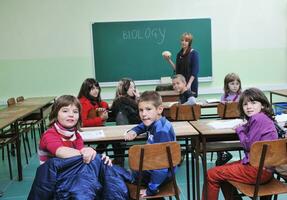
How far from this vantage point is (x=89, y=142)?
8.70 feet

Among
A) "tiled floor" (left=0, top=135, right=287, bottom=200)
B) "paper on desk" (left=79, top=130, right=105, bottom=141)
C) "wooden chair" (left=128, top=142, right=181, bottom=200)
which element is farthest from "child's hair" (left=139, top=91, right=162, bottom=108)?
"tiled floor" (left=0, top=135, right=287, bottom=200)

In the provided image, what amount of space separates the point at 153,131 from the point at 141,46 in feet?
15.3

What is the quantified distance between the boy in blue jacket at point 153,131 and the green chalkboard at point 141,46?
170 inches

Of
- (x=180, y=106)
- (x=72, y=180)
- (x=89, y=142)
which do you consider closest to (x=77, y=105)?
(x=89, y=142)

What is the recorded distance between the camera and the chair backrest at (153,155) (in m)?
2.16

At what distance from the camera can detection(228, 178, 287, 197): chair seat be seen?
7.49 feet

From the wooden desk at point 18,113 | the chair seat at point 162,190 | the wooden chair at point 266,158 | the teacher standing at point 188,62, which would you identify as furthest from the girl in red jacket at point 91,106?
the wooden chair at point 266,158

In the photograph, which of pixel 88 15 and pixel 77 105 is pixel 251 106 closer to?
pixel 77 105

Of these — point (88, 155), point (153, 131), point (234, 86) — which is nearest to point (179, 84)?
point (234, 86)

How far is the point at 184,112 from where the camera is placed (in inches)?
162

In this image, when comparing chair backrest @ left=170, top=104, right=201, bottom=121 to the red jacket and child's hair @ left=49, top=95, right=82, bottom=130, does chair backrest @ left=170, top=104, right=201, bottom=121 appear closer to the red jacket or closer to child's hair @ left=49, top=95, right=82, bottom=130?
the red jacket

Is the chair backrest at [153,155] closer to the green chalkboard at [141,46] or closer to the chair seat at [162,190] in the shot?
the chair seat at [162,190]

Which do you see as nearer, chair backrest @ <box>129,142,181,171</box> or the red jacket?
chair backrest @ <box>129,142,181,171</box>

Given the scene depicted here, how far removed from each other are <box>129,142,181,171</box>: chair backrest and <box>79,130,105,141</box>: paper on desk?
1.86 feet
